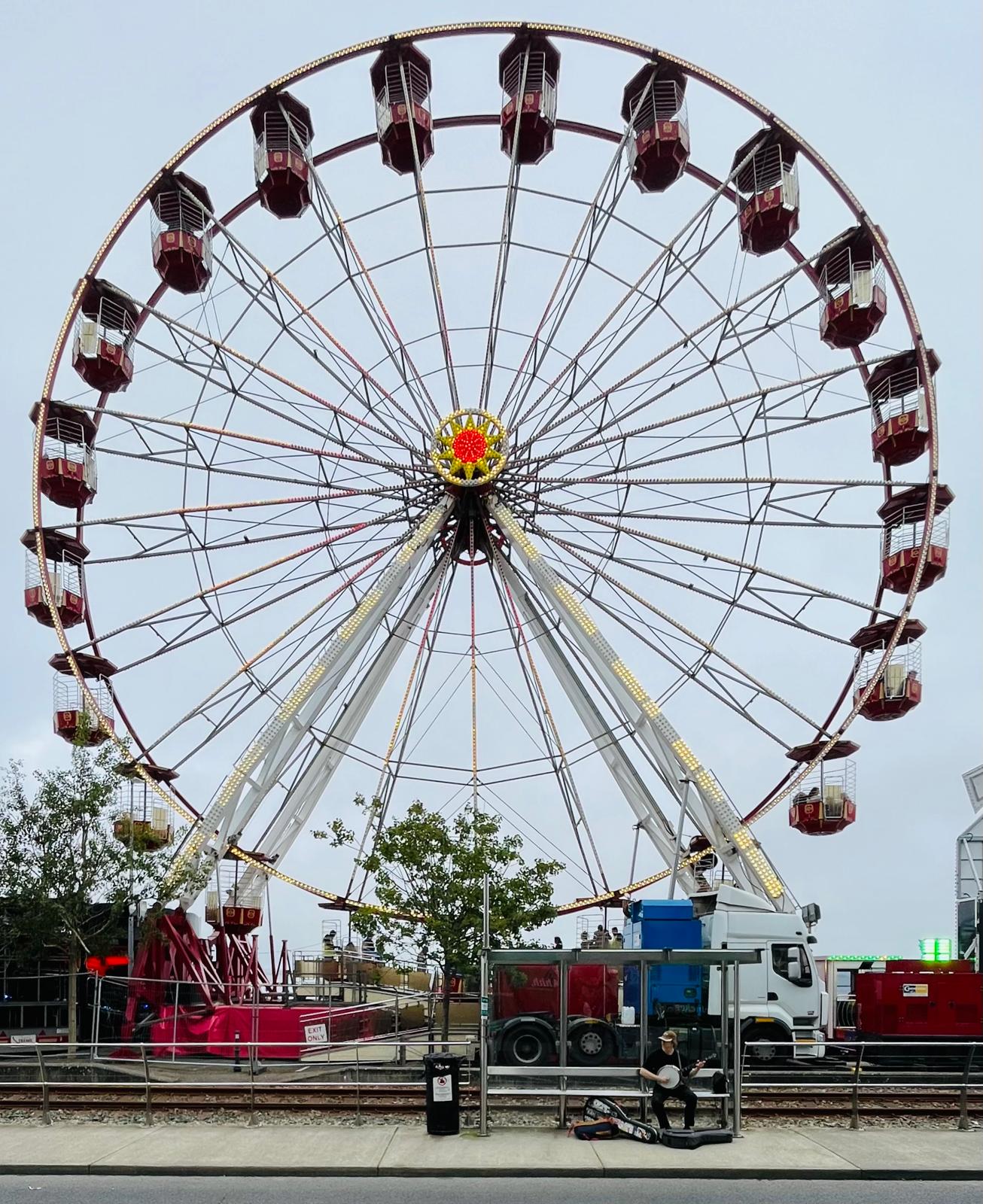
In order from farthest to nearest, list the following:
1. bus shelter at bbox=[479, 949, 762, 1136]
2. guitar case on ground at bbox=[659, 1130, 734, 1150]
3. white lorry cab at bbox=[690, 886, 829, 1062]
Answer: white lorry cab at bbox=[690, 886, 829, 1062] → bus shelter at bbox=[479, 949, 762, 1136] → guitar case on ground at bbox=[659, 1130, 734, 1150]

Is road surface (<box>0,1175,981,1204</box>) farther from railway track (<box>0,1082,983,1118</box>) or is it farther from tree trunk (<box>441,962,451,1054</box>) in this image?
tree trunk (<box>441,962,451,1054</box>)

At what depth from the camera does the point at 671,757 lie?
88.9 ft

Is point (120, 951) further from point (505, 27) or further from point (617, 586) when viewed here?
point (505, 27)

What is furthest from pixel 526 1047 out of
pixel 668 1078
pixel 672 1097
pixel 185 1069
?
pixel 185 1069

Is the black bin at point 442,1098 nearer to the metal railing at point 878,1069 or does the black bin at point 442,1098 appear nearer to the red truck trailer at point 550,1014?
the red truck trailer at point 550,1014

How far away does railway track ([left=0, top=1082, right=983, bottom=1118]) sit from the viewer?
1762 centimetres

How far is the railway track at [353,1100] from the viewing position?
17.6 m

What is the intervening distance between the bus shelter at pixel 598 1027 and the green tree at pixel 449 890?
6.47 meters

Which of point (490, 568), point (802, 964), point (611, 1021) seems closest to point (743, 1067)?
point (802, 964)

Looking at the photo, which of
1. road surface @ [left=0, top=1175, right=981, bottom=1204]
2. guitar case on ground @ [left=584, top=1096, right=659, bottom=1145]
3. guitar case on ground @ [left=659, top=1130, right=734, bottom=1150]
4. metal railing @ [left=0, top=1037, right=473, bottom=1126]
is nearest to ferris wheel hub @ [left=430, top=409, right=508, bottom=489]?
metal railing @ [left=0, top=1037, right=473, bottom=1126]

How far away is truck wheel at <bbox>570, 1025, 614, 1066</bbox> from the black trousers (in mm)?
993

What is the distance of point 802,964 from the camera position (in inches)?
956

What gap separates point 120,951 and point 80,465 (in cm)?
1025

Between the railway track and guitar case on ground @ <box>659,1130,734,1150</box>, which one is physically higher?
Answer: guitar case on ground @ <box>659,1130,734,1150</box>
